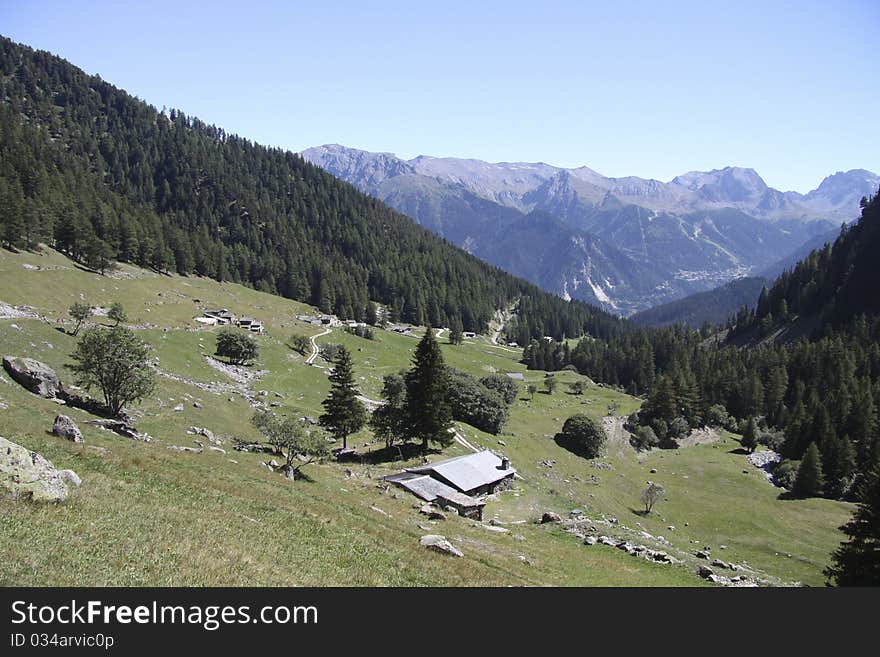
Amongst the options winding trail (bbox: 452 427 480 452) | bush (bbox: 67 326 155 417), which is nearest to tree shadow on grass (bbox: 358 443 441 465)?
winding trail (bbox: 452 427 480 452)

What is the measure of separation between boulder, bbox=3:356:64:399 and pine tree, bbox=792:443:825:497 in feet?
331

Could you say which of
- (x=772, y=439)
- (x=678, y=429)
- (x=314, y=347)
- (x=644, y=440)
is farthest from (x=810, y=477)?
(x=314, y=347)

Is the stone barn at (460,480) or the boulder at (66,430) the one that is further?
the stone barn at (460,480)

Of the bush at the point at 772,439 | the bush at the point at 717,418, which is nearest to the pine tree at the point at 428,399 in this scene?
the bush at the point at 772,439

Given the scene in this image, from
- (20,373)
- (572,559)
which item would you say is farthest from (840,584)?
(20,373)

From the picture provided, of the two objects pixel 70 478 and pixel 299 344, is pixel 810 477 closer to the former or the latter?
pixel 70 478

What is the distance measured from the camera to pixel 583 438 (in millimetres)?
89562

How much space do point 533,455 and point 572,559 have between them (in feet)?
151

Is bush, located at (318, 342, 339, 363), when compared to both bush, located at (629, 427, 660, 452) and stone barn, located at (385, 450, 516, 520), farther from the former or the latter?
bush, located at (629, 427, 660, 452)

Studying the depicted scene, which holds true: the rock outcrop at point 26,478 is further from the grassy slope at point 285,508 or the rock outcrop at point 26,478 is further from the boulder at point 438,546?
the boulder at point 438,546

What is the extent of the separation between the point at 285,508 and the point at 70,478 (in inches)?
366

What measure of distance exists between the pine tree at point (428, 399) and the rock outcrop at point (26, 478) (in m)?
44.3

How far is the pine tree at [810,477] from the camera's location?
78.0 metres

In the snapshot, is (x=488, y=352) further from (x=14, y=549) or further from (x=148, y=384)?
(x=14, y=549)
